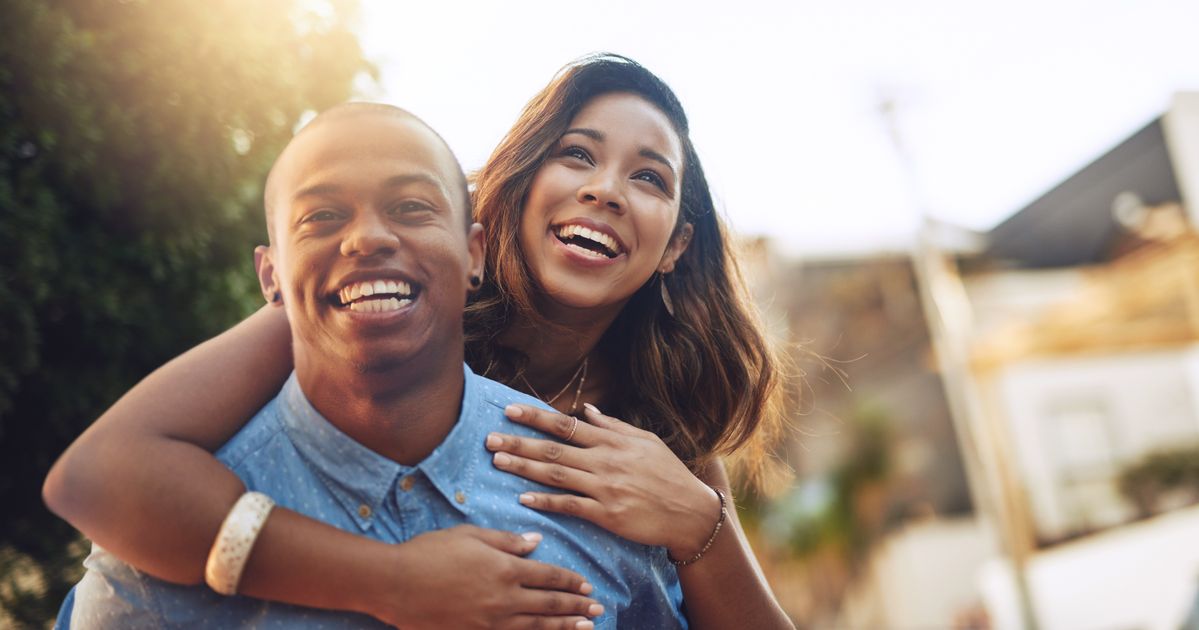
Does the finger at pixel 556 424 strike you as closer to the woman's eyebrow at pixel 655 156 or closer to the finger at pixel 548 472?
the finger at pixel 548 472

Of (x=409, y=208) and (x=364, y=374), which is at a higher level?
(x=409, y=208)

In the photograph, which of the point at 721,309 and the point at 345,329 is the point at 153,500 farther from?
the point at 721,309

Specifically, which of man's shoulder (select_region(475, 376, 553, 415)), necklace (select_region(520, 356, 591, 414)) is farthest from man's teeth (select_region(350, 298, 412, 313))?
necklace (select_region(520, 356, 591, 414))

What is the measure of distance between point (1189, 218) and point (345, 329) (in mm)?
18692

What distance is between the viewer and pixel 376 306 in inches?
60.7

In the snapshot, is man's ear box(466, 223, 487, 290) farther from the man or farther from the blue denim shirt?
the blue denim shirt

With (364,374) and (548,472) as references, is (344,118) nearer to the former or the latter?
(364,374)

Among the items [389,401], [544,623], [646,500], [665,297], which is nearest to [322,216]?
[389,401]

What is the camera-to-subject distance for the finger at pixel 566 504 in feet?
5.94

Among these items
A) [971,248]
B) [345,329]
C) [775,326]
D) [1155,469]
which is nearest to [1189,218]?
[1155,469]

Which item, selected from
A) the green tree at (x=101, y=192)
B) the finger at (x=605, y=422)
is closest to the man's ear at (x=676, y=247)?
the finger at (x=605, y=422)

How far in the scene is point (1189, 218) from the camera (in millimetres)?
17141

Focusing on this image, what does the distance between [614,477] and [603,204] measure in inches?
21.4

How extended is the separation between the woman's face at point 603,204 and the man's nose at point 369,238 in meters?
0.60
